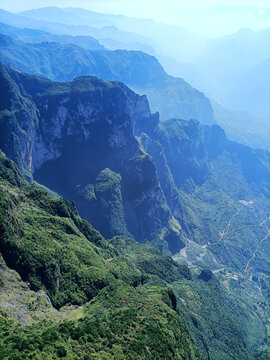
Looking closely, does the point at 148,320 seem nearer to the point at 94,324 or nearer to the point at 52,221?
the point at 94,324

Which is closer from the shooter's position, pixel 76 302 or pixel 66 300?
pixel 66 300

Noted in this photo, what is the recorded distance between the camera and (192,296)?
166 m

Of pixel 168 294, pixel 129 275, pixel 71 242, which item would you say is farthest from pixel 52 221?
pixel 168 294

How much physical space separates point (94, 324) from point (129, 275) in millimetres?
61956

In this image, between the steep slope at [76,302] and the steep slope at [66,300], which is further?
the steep slope at [76,302]

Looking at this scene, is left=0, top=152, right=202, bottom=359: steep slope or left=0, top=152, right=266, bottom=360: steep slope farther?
left=0, top=152, right=266, bottom=360: steep slope

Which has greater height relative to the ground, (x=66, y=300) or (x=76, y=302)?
(x=66, y=300)

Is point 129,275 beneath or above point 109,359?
beneath

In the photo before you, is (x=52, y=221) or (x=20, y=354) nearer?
(x=20, y=354)

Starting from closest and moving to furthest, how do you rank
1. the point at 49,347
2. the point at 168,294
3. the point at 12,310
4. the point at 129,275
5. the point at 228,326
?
the point at 49,347
the point at 12,310
the point at 168,294
the point at 129,275
the point at 228,326

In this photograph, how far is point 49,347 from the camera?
5869 centimetres

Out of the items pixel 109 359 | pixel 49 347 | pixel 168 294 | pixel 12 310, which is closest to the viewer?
pixel 49 347

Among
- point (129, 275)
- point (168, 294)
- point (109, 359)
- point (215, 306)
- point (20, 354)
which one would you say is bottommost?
point (215, 306)

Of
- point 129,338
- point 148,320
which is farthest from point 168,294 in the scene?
point 129,338
